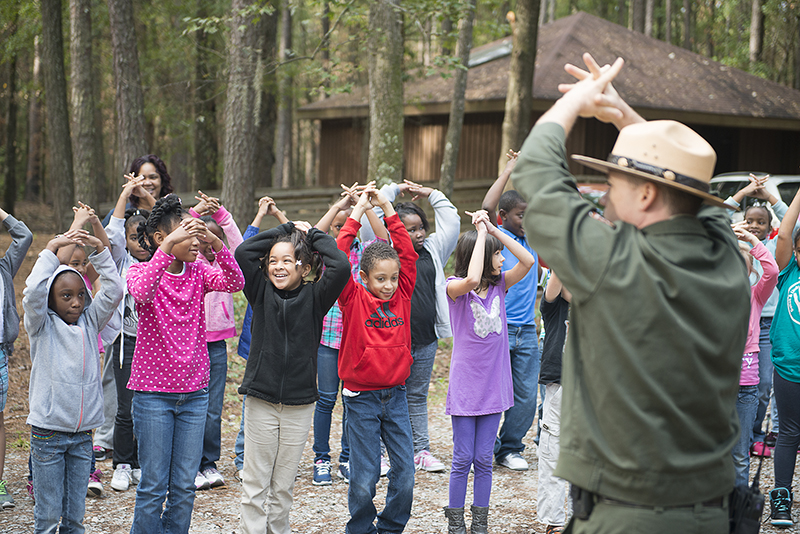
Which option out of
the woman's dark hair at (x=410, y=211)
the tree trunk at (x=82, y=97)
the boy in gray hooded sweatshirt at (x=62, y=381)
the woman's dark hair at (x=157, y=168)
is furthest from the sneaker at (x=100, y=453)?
the tree trunk at (x=82, y=97)

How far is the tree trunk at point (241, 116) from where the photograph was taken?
34.7ft

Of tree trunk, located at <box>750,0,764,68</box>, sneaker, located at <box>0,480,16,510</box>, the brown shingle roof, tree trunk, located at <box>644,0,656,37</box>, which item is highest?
tree trunk, located at <box>644,0,656,37</box>

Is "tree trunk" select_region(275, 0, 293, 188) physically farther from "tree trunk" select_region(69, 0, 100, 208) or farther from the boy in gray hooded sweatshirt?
the boy in gray hooded sweatshirt

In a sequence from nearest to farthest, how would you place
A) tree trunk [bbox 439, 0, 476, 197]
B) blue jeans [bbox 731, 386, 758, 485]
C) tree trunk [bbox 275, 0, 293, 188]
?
1. blue jeans [bbox 731, 386, 758, 485]
2. tree trunk [bbox 439, 0, 476, 197]
3. tree trunk [bbox 275, 0, 293, 188]

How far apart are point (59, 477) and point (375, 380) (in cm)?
187

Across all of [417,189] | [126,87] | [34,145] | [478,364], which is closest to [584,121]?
[126,87]

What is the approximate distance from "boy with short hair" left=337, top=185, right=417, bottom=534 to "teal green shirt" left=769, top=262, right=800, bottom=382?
2619mm

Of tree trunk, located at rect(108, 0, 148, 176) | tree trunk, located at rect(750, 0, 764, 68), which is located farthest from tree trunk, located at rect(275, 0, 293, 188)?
tree trunk, located at rect(750, 0, 764, 68)

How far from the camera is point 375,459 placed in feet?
13.8

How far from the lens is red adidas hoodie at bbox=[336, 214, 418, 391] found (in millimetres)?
4207

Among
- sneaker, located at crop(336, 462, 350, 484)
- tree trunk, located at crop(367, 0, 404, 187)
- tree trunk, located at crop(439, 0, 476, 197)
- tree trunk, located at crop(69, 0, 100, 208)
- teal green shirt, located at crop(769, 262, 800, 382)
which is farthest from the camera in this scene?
tree trunk, located at crop(439, 0, 476, 197)

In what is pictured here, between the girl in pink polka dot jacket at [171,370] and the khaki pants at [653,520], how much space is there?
102 inches

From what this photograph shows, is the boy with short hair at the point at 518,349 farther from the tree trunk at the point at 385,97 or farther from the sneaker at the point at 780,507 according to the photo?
the tree trunk at the point at 385,97

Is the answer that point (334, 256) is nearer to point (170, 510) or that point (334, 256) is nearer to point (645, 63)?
point (170, 510)
